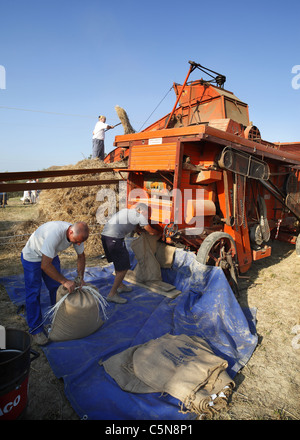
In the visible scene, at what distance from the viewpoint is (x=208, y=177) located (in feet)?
13.6

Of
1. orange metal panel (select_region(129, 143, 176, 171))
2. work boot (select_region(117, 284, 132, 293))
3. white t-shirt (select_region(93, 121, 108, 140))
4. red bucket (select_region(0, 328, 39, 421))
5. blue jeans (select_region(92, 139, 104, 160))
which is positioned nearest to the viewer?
red bucket (select_region(0, 328, 39, 421))

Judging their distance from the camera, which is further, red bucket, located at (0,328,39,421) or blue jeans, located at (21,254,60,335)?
blue jeans, located at (21,254,60,335)

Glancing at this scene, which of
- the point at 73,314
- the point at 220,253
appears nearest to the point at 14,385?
the point at 73,314

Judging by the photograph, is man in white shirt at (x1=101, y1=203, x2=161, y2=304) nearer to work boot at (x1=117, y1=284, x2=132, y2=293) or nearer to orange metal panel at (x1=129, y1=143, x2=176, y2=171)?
work boot at (x1=117, y1=284, x2=132, y2=293)

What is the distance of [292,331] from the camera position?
Result: 359 cm

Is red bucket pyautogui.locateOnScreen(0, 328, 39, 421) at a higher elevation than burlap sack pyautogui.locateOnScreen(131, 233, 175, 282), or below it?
below

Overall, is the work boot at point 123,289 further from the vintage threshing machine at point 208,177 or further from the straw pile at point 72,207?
the straw pile at point 72,207

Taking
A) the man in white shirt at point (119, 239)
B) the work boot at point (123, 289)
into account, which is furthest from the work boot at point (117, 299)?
the work boot at point (123, 289)

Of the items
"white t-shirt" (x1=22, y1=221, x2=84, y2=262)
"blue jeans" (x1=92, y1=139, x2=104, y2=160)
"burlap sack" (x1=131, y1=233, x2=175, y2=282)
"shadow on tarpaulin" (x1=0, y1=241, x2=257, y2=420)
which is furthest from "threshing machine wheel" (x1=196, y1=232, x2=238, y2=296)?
"blue jeans" (x1=92, y1=139, x2=104, y2=160)

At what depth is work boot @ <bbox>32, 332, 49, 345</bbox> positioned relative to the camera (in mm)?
2980

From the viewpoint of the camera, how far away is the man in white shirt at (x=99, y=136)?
25.4 feet

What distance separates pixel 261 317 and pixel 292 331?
1.46ft

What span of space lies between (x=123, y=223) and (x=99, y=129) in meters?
4.64

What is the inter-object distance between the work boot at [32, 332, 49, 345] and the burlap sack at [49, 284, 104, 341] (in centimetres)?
6
